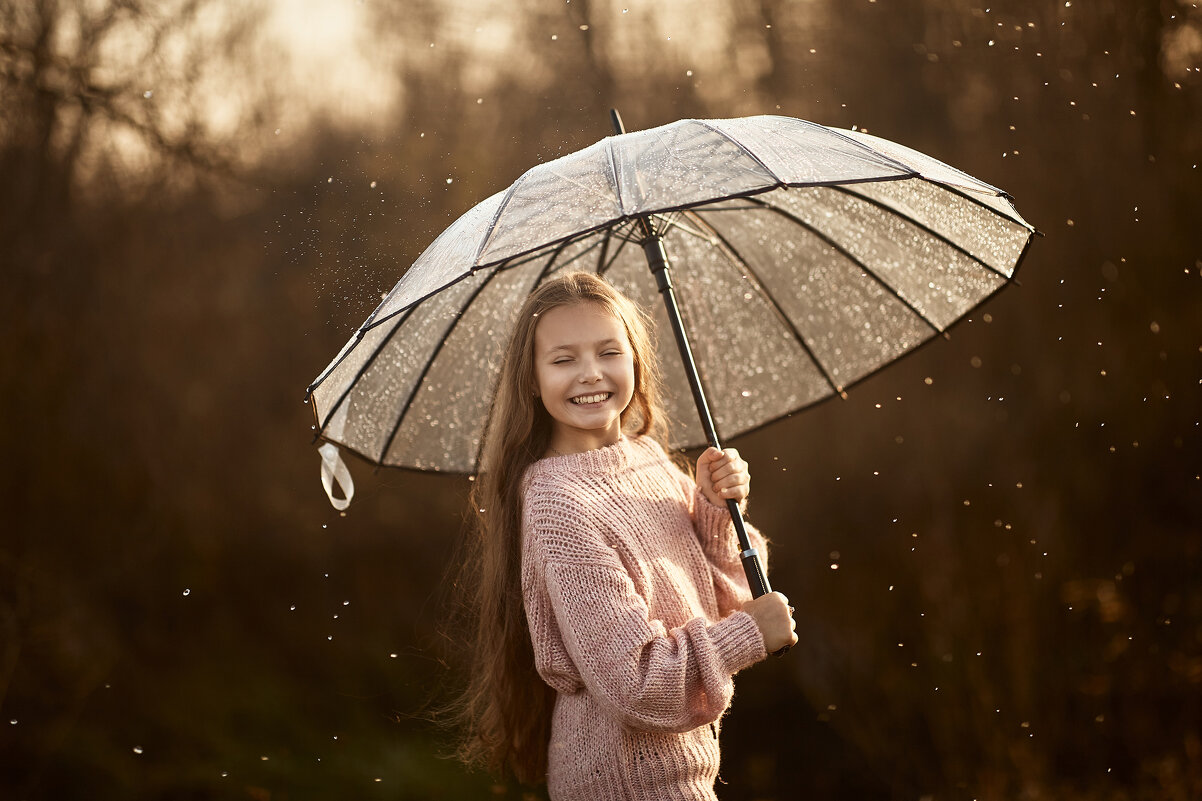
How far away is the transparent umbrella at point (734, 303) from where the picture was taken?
1901 mm

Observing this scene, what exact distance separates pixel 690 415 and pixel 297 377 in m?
1.89

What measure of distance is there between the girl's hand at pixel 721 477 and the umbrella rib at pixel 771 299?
386mm

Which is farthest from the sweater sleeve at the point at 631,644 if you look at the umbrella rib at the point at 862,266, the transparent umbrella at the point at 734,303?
the umbrella rib at the point at 862,266

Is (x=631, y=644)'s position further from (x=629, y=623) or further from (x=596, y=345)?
(x=596, y=345)

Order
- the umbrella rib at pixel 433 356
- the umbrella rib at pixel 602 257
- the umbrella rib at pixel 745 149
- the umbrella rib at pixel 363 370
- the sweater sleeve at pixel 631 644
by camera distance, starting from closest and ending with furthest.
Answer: the umbrella rib at pixel 745 149 → the sweater sleeve at pixel 631 644 → the umbrella rib at pixel 363 370 → the umbrella rib at pixel 433 356 → the umbrella rib at pixel 602 257

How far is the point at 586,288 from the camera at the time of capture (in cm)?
183

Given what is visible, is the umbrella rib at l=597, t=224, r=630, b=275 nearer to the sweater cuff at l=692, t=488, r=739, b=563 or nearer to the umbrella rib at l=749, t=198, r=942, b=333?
the umbrella rib at l=749, t=198, r=942, b=333

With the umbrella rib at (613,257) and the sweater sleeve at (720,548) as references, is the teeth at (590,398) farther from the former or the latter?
the umbrella rib at (613,257)

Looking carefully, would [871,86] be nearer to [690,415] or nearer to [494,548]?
[690,415]

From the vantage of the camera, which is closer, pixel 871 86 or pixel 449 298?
pixel 449 298

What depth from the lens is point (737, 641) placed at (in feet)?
5.26

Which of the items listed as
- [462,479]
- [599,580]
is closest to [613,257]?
[599,580]

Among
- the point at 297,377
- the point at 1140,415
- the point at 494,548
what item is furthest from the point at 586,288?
the point at 1140,415

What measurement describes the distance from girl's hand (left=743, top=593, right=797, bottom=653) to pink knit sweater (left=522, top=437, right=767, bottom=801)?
0.09 ft
